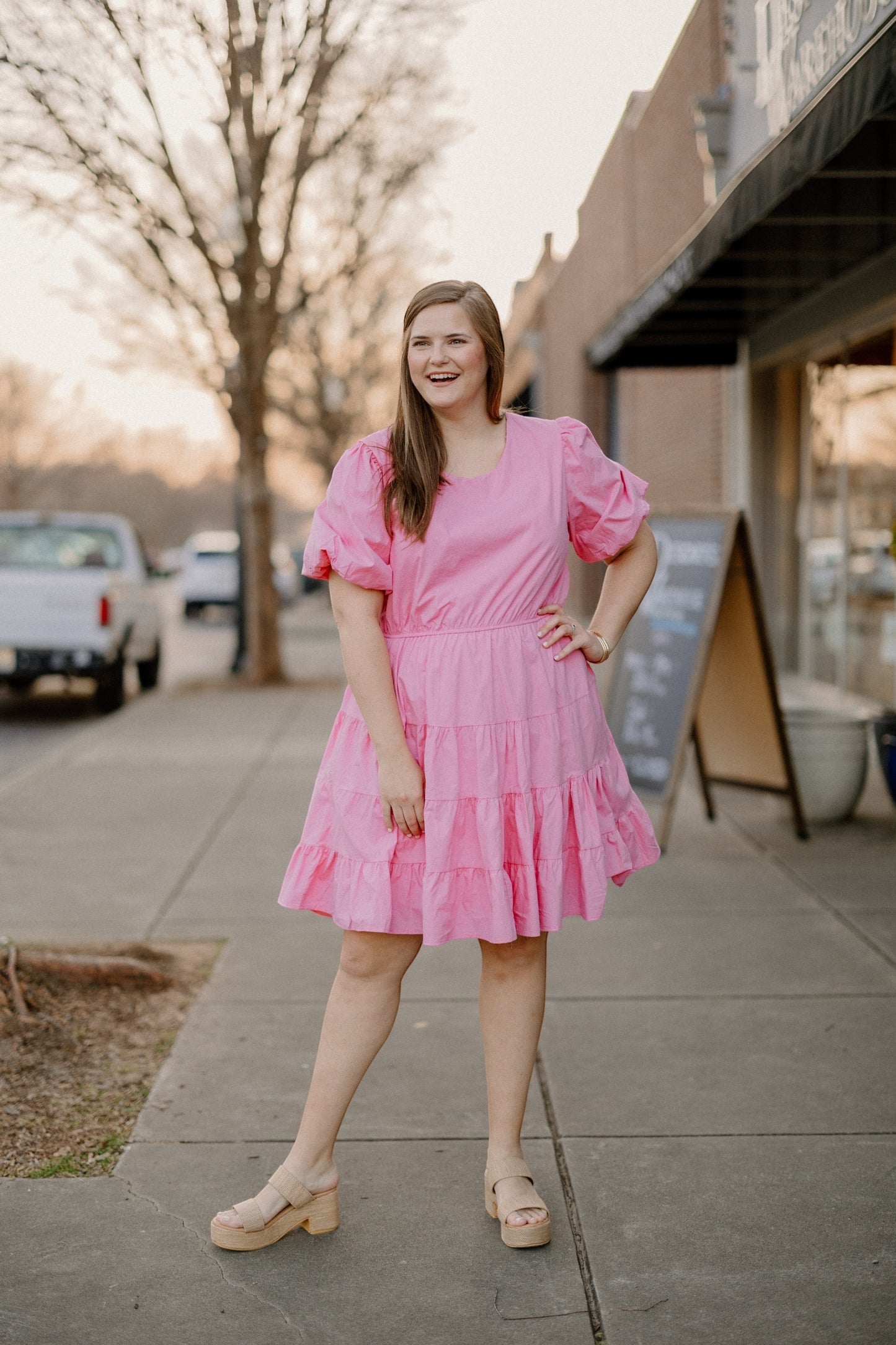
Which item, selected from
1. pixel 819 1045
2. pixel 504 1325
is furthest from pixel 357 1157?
pixel 819 1045

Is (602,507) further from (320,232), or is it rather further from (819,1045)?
(320,232)

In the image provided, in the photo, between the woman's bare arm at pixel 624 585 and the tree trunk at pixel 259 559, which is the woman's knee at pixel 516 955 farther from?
the tree trunk at pixel 259 559

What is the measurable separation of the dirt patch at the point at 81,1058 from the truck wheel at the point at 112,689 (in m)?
8.03

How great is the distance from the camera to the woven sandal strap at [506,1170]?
2.88m

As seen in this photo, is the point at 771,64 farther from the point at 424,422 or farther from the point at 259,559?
the point at 259,559

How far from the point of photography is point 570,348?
21.7 metres

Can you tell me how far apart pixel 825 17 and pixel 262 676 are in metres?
9.76

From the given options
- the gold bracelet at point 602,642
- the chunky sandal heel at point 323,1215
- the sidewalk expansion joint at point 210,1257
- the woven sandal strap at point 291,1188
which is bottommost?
Answer: the sidewalk expansion joint at point 210,1257

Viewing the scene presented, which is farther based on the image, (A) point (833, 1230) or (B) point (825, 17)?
(B) point (825, 17)

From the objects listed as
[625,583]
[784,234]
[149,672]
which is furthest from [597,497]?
[149,672]

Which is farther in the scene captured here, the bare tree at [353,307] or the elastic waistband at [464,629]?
the bare tree at [353,307]

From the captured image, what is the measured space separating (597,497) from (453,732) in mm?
600

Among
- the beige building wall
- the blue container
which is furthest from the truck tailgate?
the blue container

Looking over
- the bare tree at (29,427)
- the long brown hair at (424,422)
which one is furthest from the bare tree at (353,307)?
the bare tree at (29,427)
